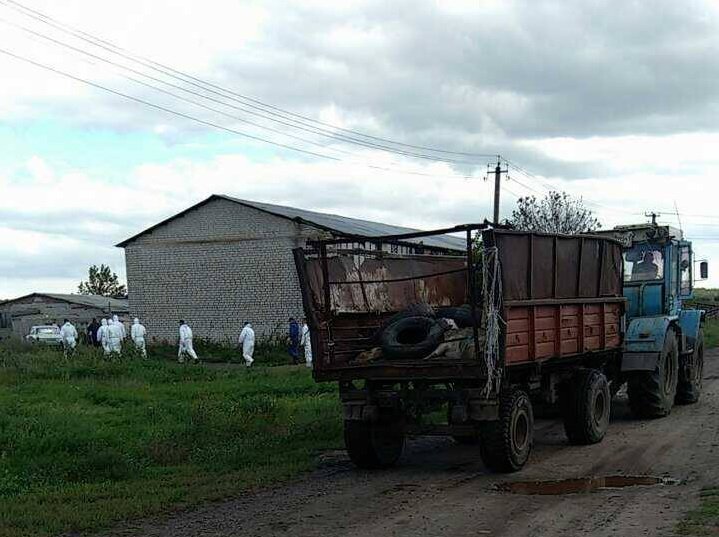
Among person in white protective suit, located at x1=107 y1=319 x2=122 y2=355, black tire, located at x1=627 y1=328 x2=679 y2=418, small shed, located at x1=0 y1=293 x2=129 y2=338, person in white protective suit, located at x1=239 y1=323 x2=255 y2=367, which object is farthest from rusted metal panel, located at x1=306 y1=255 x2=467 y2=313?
small shed, located at x1=0 y1=293 x2=129 y2=338

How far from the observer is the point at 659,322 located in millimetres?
15305

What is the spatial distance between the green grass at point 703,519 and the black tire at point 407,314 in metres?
3.92

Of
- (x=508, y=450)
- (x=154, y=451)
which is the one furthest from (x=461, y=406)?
(x=154, y=451)

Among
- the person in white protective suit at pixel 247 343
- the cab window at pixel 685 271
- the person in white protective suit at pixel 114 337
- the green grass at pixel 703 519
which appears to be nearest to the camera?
the green grass at pixel 703 519

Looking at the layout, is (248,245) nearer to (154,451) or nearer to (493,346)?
(154,451)

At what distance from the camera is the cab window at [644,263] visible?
16203 mm

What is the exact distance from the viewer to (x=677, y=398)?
56.9ft

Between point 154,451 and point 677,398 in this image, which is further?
point 677,398

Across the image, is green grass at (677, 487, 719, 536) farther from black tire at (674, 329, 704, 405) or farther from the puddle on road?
black tire at (674, 329, 704, 405)

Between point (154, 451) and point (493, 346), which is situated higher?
point (493, 346)

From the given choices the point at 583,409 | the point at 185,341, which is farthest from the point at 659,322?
the point at 185,341

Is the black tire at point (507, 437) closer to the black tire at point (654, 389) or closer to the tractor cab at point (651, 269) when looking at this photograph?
the black tire at point (654, 389)

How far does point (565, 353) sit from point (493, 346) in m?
2.17

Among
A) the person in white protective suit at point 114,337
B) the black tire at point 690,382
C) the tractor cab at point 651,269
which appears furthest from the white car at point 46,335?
the tractor cab at point 651,269
